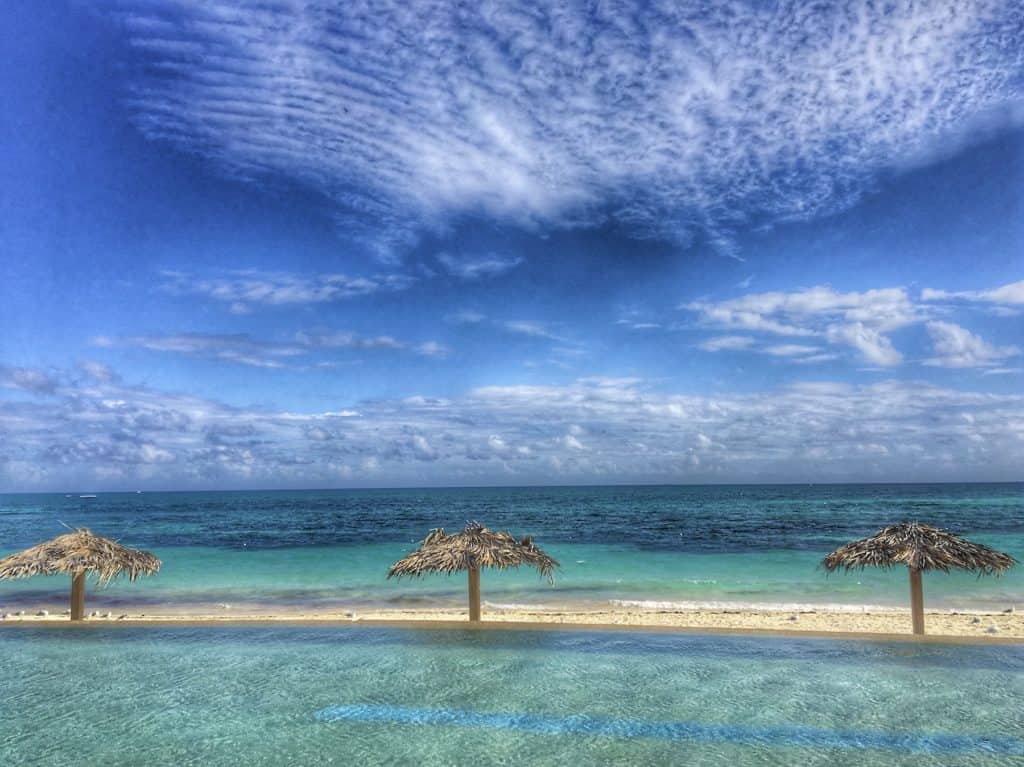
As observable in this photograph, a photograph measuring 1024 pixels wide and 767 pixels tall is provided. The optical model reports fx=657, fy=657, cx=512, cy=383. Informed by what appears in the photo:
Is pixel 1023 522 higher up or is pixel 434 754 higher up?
pixel 434 754

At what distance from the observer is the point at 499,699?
29.3 feet

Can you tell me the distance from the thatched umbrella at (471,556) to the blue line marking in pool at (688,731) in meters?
4.04

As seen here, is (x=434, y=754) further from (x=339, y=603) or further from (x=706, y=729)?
(x=339, y=603)

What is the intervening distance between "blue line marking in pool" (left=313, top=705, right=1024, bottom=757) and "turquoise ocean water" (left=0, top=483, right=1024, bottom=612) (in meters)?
11.8

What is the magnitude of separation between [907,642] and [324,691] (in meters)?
9.35

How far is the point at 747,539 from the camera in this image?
41062mm

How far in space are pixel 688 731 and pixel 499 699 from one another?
2.53m

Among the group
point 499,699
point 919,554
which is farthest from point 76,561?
point 919,554

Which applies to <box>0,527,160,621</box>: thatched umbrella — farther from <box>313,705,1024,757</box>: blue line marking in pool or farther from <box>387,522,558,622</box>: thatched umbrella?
<box>313,705,1024,757</box>: blue line marking in pool

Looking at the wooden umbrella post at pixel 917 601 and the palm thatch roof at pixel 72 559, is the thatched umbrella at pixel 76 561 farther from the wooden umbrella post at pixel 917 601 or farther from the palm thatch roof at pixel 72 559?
the wooden umbrella post at pixel 917 601

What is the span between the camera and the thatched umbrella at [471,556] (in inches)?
498

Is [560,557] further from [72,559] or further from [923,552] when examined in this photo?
[72,559]

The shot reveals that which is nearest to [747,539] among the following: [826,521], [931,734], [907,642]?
[826,521]

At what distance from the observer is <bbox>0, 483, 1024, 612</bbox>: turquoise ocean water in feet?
68.5
